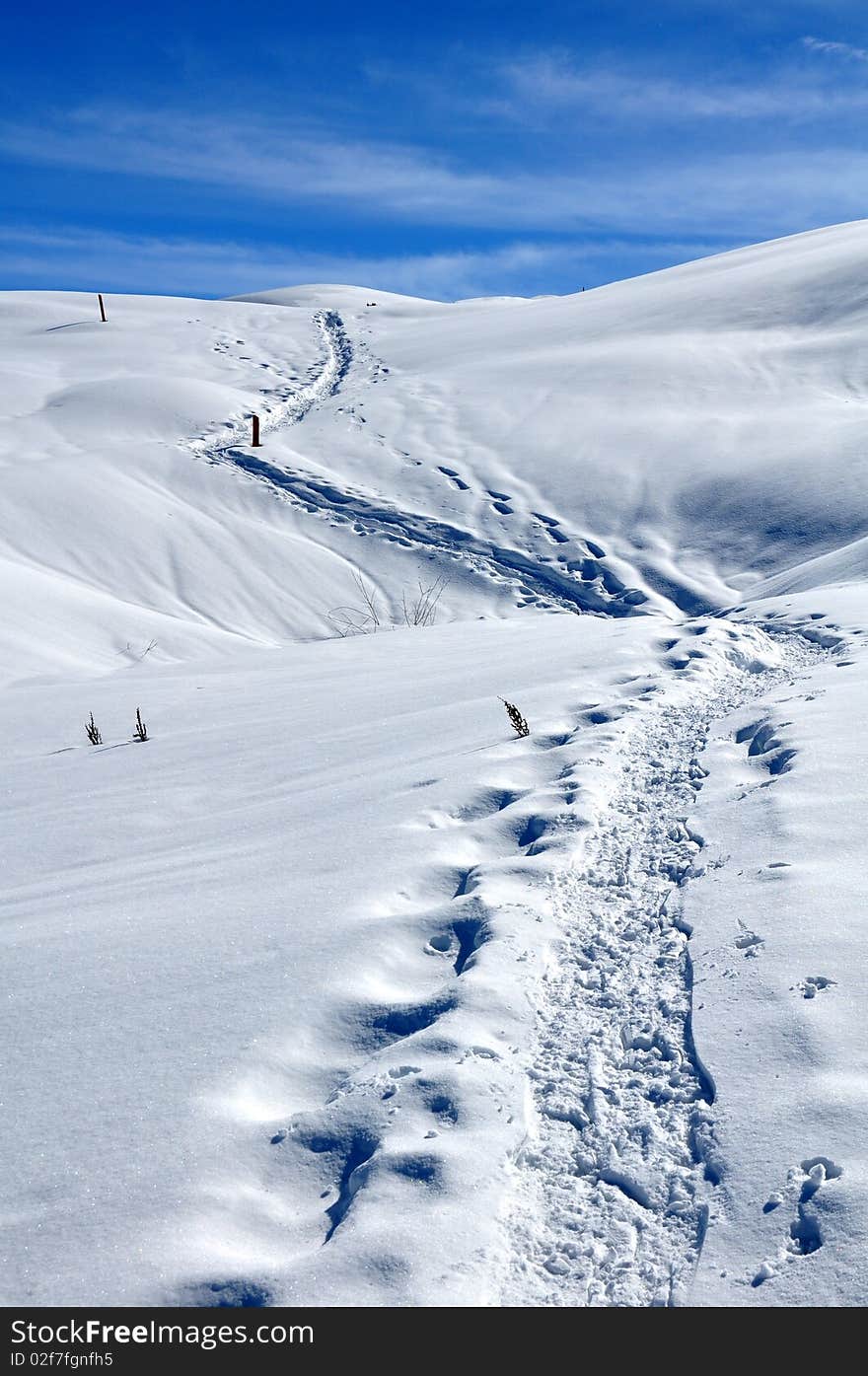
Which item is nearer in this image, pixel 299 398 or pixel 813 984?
pixel 813 984

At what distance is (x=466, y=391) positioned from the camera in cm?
1870

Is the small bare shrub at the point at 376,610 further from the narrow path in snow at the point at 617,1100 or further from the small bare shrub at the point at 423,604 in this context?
the narrow path in snow at the point at 617,1100

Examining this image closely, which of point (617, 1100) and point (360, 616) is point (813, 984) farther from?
point (360, 616)

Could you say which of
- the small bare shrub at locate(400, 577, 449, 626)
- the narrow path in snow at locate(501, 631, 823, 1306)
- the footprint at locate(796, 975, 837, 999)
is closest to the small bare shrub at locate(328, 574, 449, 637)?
the small bare shrub at locate(400, 577, 449, 626)

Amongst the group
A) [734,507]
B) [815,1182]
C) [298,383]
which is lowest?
[815,1182]

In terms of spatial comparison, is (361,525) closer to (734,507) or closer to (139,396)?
(734,507)

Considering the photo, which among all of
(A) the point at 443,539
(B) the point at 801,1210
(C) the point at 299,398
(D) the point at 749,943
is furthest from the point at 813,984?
(C) the point at 299,398

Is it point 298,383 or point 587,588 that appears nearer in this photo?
point 587,588

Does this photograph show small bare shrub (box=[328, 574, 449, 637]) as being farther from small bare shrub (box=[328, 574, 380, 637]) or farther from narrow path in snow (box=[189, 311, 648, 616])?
narrow path in snow (box=[189, 311, 648, 616])

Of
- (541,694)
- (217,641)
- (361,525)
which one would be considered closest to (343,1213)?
(541,694)

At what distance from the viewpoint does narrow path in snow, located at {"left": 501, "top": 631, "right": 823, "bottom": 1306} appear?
2025 millimetres

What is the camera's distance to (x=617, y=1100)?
2.48m

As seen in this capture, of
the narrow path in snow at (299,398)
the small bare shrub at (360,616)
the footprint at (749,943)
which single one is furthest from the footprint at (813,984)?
the narrow path in snow at (299,398)

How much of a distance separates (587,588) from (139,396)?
10.0m
